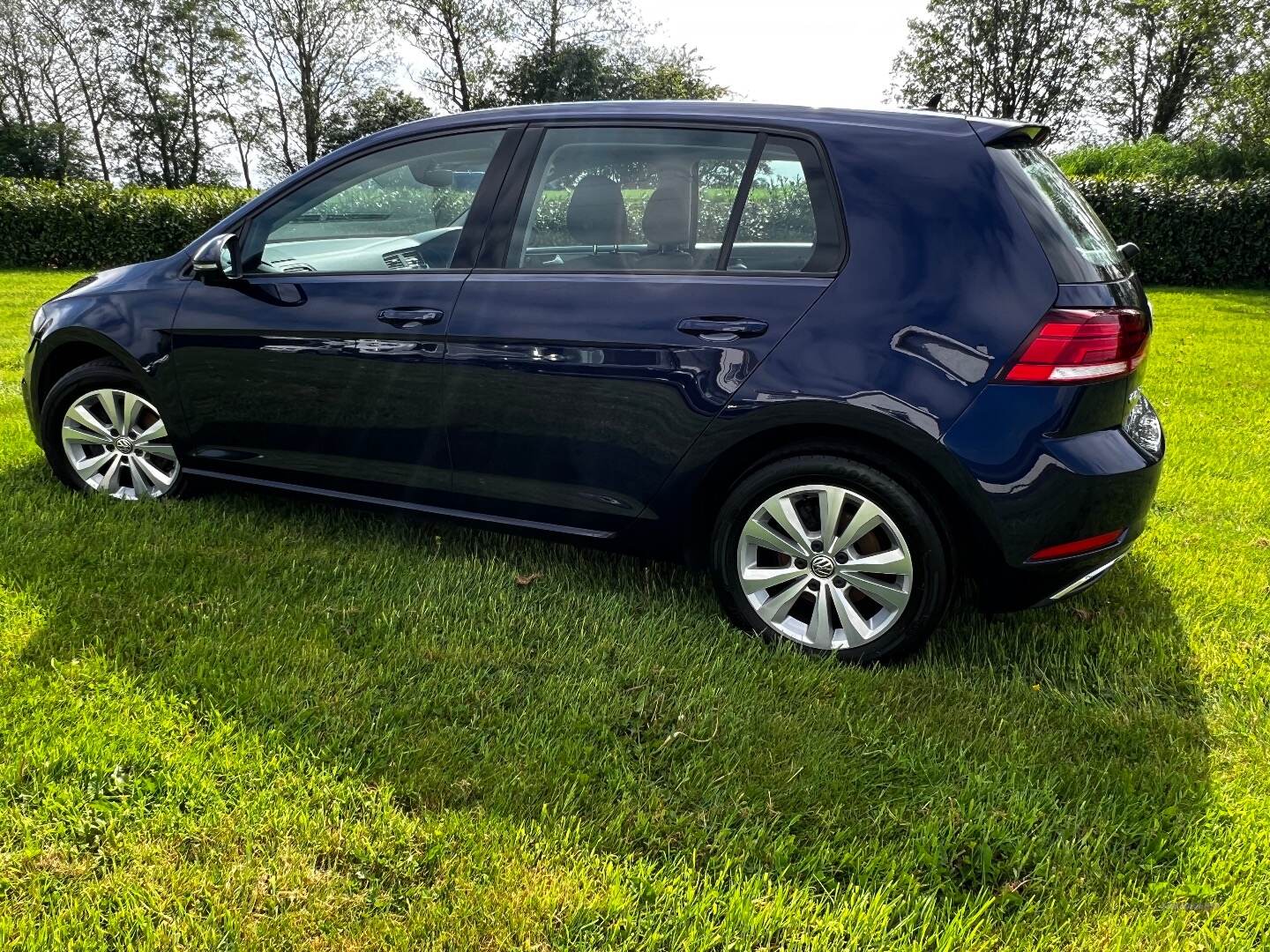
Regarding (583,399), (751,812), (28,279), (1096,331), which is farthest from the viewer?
(28,279)

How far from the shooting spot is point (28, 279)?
1410cm

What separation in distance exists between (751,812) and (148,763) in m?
1.57

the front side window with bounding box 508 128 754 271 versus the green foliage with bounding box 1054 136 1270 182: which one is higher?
the green foliage with bounding box 1054 136 1270 182

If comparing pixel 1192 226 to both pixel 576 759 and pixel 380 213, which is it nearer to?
pixel 380 213

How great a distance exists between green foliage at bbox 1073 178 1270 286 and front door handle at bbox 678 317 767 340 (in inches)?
594

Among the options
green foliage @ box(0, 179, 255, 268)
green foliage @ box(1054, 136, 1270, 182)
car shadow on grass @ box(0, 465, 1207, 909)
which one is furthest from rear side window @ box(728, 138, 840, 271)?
green foliage @ box(1054, 136, 1270, 182)

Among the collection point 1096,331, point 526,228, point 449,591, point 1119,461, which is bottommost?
point 449,591

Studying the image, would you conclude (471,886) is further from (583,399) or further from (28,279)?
(28,279)

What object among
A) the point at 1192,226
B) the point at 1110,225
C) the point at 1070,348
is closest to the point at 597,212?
the point at 1070,348

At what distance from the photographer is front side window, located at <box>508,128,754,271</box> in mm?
3162

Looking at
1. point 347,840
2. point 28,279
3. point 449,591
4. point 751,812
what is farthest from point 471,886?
point 28,279

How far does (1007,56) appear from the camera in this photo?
41.8 metres

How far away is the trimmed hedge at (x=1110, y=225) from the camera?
15.5 meters

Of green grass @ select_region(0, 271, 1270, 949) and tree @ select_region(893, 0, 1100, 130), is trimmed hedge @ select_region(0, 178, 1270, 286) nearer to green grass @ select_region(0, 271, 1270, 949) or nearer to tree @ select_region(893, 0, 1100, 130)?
green grass @ select_region(0, 271, 1270, 949)
